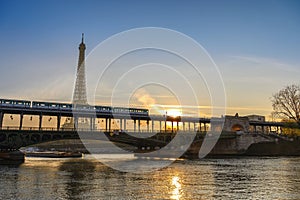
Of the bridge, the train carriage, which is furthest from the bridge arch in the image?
the train carriage

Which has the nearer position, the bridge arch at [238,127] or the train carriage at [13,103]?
the train carriage at [13,103]

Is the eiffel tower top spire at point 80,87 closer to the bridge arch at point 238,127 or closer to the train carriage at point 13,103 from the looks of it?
the train carriage at point 13,103

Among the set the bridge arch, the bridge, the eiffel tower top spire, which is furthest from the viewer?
the eiffel tower top spire

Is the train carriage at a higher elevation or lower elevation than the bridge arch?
higher

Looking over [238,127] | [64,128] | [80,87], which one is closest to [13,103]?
[64,128]

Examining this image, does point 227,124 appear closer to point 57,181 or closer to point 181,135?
point 181,135

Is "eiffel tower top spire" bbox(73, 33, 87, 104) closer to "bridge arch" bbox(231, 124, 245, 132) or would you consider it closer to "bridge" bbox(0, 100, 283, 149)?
"bridge" bbox(0, 100, 283, 149)

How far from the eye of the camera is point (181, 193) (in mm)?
35469

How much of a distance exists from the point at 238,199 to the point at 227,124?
12537 cm

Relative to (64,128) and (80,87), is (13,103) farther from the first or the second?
(80,87)

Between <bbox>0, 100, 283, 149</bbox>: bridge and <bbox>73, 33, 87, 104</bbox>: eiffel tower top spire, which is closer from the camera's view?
<bbox>0, 100, 283, 149</bbox>: bridge

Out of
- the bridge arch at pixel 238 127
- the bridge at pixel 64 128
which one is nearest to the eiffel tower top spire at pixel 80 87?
the bridge at pixel 64 128

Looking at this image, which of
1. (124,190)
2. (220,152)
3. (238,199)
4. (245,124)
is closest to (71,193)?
(124,190)

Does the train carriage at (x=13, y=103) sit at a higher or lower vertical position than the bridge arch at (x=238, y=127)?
higher
